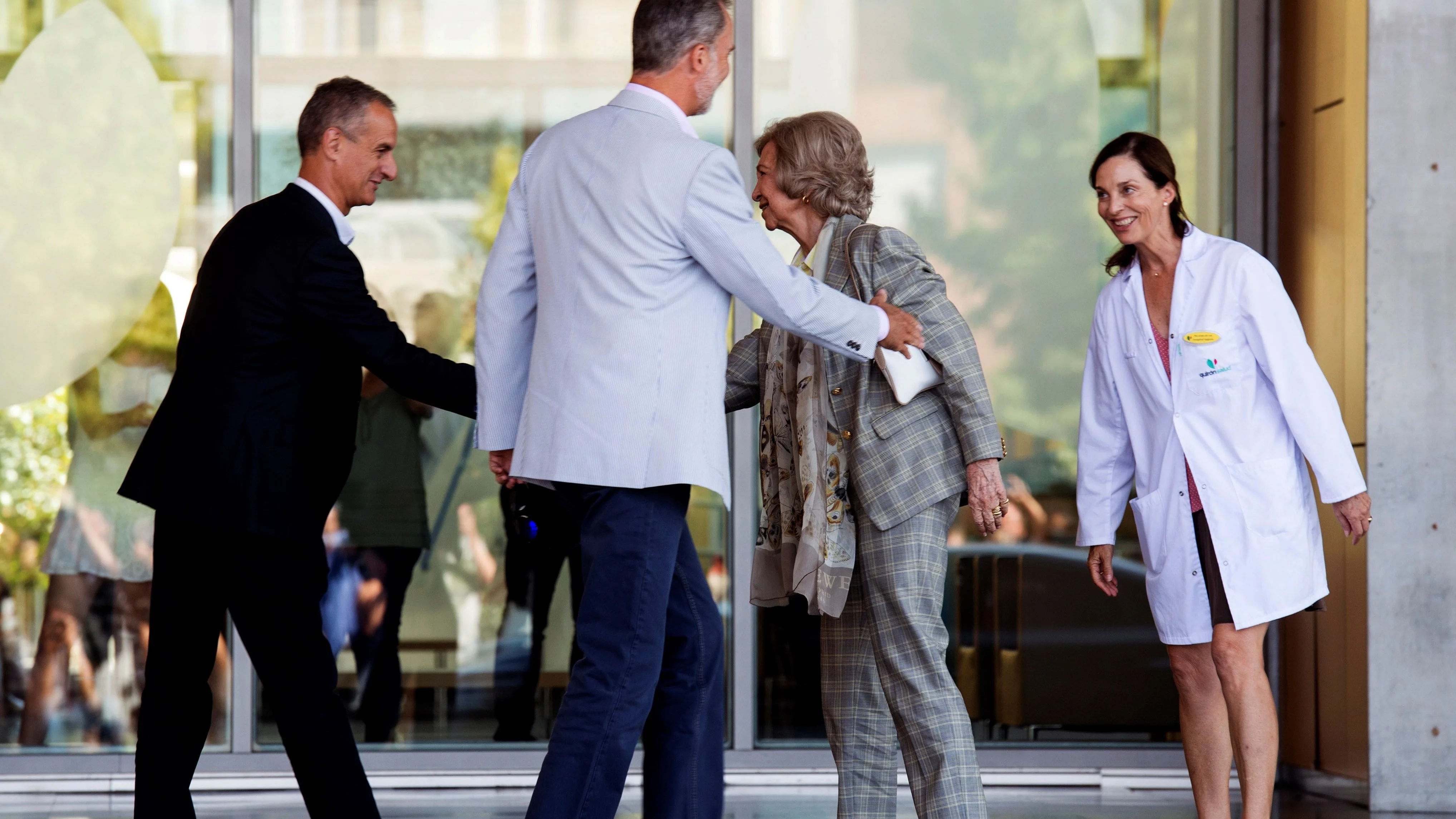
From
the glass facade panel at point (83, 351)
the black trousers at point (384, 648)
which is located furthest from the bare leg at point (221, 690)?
the black trousers at point (384, 648)

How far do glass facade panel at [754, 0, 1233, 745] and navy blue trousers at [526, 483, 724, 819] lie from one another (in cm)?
233

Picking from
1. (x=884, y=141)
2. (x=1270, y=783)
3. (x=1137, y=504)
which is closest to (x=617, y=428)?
(x=1137, y=504)

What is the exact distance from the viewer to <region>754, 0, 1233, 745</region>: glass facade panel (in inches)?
205

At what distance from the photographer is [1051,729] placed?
5164mm

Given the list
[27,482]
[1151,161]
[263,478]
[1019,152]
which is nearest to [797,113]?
[1019,152]

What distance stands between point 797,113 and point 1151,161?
1.97m

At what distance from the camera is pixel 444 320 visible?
5.29 metres

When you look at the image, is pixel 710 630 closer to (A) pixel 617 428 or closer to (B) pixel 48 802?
(A) pixel 617 428

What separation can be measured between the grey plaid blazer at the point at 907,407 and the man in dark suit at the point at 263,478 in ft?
2.89

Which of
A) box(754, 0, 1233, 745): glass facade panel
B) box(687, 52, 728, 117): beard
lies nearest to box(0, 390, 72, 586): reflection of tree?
box(754, 0, 1233, 745): glass facade panel

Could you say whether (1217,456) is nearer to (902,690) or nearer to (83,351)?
(902,690)

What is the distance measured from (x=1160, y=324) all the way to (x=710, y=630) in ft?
4.61

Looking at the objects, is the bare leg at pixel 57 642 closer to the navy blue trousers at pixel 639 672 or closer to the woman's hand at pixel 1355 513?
the navy blue trousers at pixel 639 672

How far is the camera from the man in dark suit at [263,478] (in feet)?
9.93
